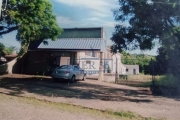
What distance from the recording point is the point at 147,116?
8.21m

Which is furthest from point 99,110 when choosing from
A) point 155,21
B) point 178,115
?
point 155,21

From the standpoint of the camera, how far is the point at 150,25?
13938mm

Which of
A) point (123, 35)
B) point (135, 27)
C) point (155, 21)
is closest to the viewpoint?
point (155, 21)

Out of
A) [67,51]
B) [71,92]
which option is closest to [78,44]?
[67,51]

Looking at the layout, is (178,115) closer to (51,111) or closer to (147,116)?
(147,116)

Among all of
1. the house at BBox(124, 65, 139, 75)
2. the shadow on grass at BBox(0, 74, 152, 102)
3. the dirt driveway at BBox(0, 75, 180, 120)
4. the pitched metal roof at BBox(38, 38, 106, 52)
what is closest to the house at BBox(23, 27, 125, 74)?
the pitched metal roof at BBox(38, 38, 106, 52)

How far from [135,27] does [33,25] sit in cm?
803

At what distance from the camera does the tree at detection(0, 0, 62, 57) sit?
50.8 feet

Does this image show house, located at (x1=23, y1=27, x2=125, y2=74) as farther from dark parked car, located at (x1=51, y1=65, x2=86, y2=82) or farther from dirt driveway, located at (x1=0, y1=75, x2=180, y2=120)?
dirt driveway, located at (x1=0, y1=75, x2=180, y2=120)

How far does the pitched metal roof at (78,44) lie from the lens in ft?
73.6

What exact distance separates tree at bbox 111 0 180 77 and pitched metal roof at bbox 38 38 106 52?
6.08 metres

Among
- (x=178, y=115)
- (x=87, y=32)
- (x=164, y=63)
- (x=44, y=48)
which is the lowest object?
(x=178, y=115)

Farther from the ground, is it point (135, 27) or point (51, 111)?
point (135, 27)

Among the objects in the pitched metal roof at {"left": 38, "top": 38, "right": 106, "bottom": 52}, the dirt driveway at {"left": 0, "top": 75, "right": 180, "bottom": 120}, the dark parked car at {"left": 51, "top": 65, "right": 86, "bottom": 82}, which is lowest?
the dirt driveway at {"left": 0, "top": 75, "right": 180, "bottom": 120}
